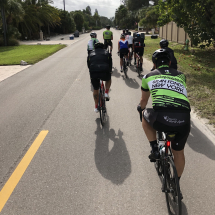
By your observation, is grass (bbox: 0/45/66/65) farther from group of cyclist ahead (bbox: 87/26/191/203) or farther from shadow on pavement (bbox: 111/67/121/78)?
group of cyclist ahead (bbox: 87/26/191/203)

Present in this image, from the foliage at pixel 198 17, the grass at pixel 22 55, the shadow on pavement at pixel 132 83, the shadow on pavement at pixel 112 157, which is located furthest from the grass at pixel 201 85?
the grass at pixel 22 55

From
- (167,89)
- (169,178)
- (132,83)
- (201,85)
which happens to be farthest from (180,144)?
(132,83)

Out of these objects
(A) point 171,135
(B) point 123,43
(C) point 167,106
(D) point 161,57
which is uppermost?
(B) point 123,43

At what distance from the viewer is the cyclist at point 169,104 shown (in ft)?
8.29

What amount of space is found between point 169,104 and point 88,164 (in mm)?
2010

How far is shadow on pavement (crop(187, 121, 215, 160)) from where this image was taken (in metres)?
4.12

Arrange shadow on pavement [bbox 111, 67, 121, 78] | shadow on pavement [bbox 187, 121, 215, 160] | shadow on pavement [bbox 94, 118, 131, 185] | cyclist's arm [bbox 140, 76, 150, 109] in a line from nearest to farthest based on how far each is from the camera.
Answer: cyclist's arm [bbox 140, 76, 150, 109] → shadow on pavement [bbox 94, 118, 131, 185] → shadow on pavement [bbox 187, 121, 215, 160] → shadow on pavement [bbox 111, 67, 121, 78]

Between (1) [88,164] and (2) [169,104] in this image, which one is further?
(1) [88,164]

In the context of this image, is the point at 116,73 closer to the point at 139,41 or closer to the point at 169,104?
the point at 139,41

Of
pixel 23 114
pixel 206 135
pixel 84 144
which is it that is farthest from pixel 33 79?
pixel 206 135

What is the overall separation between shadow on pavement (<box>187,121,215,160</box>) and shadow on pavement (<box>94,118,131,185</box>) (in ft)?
4.56

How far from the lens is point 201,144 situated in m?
4.43

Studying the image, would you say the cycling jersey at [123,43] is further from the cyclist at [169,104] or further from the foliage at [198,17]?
the cyclist at [169,104]

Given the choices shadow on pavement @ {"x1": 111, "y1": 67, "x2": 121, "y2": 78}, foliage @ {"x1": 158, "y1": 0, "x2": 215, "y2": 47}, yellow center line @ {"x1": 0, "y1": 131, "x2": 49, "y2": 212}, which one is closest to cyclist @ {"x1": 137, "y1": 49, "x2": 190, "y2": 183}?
yellow center line @ {"x1": 0, "y1": 131, "x2": 49, "y2": 212}
